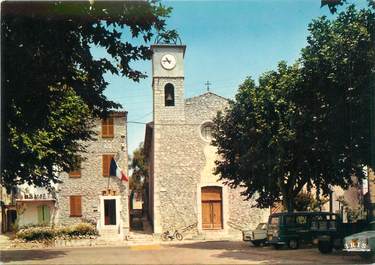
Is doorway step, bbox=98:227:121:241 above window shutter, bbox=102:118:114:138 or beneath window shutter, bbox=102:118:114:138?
beneath

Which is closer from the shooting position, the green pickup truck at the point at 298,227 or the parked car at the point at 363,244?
the parked car at the point at 363,244

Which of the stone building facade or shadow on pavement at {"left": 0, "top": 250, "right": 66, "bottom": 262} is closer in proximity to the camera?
shadow on pavement at {"left": 0, "top": 250, "right": 66, "bottom": 262}

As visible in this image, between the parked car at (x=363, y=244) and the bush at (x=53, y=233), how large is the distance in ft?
64.7

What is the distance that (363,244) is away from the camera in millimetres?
15648

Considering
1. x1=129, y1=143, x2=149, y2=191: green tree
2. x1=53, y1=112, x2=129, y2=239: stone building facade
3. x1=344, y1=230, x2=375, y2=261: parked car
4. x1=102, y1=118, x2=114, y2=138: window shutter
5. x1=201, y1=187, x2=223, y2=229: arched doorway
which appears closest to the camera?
x1=344, y1=230, x2=375, y2=261: parked car

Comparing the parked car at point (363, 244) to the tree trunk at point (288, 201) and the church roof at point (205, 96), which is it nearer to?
the tree trunk at point (288, 201)

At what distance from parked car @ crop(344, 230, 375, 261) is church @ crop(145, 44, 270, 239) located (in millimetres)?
21657

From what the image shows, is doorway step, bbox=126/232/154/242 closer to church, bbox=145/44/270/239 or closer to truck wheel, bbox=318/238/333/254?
church, bbox=145/44/270/239

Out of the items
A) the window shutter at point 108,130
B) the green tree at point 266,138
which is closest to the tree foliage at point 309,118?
the green tree at point 266,138

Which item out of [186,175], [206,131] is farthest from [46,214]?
[206,131]

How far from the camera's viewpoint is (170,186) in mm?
37688

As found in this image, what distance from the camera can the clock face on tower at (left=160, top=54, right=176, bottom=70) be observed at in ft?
126

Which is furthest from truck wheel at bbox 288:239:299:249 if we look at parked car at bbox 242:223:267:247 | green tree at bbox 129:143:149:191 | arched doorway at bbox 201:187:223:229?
green tree at bbox 129:143:149:191

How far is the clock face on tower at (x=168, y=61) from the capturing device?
38281 millimetres
